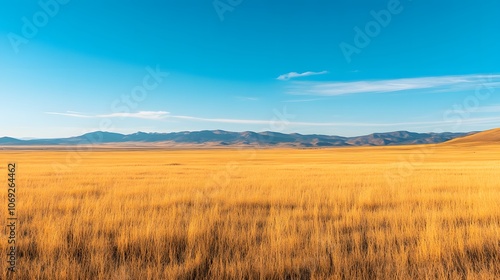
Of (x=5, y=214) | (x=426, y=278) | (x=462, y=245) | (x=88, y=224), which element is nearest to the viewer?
(x=426, y=278)

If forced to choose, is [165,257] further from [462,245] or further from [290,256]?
[462,245]

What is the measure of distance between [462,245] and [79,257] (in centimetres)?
680

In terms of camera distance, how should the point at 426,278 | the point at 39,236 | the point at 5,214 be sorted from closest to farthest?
the point at 426,278
the point at 39,236
the point at 5,214

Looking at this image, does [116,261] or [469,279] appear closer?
[469,279]

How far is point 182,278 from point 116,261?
4.93 feet

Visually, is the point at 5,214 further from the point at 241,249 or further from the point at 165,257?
the point at 241,249

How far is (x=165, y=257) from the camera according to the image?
218 inches

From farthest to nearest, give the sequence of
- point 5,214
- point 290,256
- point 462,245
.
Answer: point 5,214 → point 462,245 → point 290,256

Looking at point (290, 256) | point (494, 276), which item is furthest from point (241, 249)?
point (494, 276)

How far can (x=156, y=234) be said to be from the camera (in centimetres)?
635

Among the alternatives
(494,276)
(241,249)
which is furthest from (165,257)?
(494,276)

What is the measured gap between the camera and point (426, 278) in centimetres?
432

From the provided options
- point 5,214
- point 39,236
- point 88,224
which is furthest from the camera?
point 5,214

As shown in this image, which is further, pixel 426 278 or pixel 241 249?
pixel 241 249
